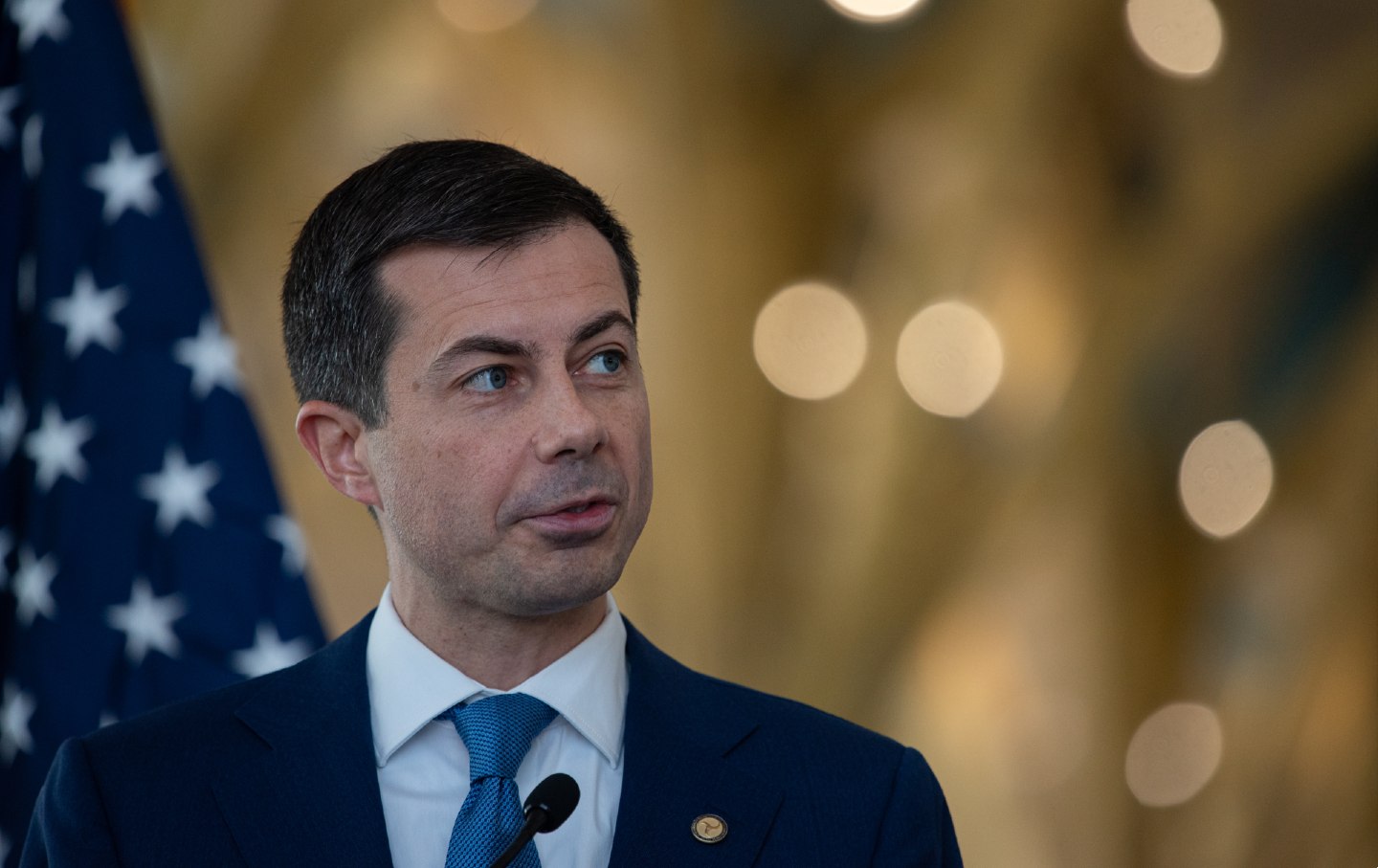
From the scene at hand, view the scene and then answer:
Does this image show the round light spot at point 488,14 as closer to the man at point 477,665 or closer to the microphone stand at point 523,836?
the man at point 477,665

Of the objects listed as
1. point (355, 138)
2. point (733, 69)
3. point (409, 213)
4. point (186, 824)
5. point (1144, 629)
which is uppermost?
point (733, 69)

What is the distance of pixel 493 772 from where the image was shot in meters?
1.64

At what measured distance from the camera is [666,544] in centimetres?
315

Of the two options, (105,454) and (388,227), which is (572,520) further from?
(105,454)

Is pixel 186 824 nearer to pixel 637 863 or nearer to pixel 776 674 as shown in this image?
pixel 637 863

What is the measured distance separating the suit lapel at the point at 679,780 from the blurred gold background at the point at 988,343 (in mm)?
1237

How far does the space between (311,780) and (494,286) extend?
63cm

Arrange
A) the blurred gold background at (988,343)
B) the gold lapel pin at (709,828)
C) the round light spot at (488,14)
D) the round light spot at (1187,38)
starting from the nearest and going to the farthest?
the gold lapel pin at (709,828)
the blurred gold background at (988,343)
the round light spot at (1187,38)
the round light spot at (488,14)

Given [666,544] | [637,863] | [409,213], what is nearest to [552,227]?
[409,213]

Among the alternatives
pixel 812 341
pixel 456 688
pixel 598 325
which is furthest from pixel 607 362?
pixel 812 341

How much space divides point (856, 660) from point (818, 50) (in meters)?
1.35

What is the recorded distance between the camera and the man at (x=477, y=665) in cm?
165

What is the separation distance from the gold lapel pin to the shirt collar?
13 centimetres

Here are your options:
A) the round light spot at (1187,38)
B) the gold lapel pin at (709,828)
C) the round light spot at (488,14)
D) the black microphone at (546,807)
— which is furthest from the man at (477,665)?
→ the round light spot at (1187,38)
